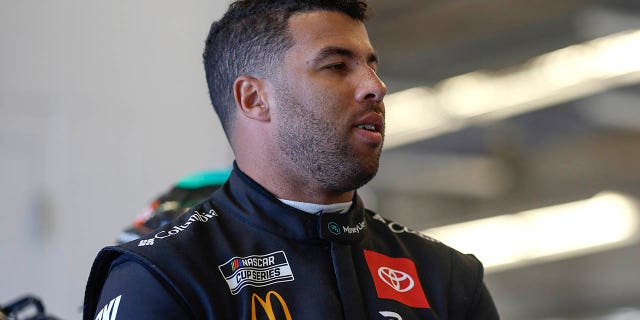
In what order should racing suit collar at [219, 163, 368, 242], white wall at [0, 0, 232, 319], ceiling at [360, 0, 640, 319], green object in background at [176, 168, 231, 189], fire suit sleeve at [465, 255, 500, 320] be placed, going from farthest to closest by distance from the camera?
ceiling at [360, 0, 640, 319]
white wall at [0, 0, 232, 319]
green object in background at [176, 168, 231, 189]
fire suit sleeve at [465, 255, 500, 320]
racing suit collar at [219, 163, 368, 242]

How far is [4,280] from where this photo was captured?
3293mm

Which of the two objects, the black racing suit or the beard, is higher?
the beard

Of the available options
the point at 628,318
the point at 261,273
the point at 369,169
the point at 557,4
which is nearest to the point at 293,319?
the point at 261,273

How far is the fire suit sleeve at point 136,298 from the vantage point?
1.62 meters

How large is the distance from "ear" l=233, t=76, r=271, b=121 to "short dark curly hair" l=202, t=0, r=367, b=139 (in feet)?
0.06

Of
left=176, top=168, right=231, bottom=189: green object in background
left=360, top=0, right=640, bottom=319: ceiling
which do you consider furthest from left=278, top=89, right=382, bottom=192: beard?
left=360, top=0, right=640, bottom=319: ceiling

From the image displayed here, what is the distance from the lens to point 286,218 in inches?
72.1

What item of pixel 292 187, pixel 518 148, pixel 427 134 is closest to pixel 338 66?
pixel 292 187

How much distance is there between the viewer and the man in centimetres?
169

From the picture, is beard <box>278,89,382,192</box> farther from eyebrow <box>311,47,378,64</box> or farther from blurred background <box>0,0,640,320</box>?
blurred background <box>0,0,640,320</box>

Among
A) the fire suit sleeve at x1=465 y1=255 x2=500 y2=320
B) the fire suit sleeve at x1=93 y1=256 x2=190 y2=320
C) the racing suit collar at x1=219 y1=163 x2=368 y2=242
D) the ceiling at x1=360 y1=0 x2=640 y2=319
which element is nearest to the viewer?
the fire suit sleeve at x1=93 y1=256 x2=190 y2=320

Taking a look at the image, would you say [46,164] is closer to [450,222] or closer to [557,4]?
[557,4]

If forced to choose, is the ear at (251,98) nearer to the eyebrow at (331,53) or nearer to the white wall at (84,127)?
the eyebrow at (331,53)

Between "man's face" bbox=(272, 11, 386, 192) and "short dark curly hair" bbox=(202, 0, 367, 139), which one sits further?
"short dark curly hair" bbox=(202, 0, 367, 139)
